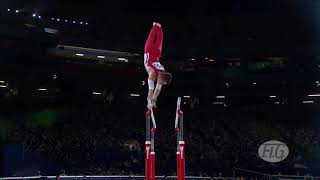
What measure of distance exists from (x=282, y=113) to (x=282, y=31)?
5.38 metres

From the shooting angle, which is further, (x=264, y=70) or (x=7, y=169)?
(x=264, y=70)

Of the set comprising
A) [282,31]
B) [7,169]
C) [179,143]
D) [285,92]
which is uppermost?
[282,31]

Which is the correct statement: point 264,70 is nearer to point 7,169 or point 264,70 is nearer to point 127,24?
point 127,24

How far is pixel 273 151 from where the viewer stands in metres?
20.6

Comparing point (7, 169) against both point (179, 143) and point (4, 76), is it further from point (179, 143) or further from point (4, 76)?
point (179, 143)

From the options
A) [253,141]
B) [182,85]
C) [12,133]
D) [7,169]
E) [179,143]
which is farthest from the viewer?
[182,85]

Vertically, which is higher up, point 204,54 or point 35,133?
point 204,54

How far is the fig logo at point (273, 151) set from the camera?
65.2 feet

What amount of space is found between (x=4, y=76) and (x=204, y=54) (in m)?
8.89

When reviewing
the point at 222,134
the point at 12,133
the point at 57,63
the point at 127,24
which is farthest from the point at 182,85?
the point at 12,133

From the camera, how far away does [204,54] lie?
21.4 metres

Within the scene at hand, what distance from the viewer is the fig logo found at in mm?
19867

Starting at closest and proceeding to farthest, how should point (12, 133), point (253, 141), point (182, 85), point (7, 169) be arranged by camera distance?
point (7, 169) < point (12, 133) < point (253, 141) < point (182, 85)

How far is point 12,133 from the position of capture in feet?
68.0
